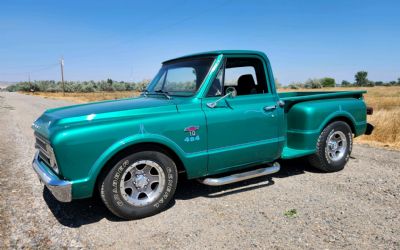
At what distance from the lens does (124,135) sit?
3604 millimetres

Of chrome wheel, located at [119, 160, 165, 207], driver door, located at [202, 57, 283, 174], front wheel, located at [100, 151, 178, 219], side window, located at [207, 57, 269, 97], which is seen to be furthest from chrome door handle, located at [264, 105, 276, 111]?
chrome wheel, located at [119, 160, 165, 207]

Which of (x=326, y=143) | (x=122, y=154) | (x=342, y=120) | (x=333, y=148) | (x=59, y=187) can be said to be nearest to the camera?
(x=59, y=187)

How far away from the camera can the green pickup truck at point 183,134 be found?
3498 millimetres

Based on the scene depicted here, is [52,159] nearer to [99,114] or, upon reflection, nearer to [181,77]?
[99,114]

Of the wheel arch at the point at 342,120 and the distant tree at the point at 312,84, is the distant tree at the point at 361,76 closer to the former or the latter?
the distant tree at the point at 312,84

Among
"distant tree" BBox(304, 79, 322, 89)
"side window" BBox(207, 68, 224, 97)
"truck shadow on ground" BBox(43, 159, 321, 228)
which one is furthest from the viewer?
"distant tree" BBox(304, 79, 322, 89)

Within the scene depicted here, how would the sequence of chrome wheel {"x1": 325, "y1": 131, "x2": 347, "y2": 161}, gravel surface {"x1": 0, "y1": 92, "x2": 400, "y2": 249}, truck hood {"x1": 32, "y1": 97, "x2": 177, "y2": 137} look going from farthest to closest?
1. chrome wheel {"x1": 325, "y1": 131, "x2": 347, "y2": 161}
2. truck hood {"x1": 32, "y1": 97, "x2": 177, "y2": 137}
3. gravel surface {"x1": 0, "y1": 92, "x2": 400, "y2": 249}

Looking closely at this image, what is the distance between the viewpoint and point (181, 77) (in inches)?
191

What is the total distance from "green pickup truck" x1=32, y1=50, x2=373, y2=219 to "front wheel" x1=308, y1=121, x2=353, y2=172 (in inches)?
0.7

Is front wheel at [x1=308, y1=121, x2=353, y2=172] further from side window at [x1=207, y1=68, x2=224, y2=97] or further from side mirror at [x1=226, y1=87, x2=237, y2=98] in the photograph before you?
side window at [x1=207, y1=68, x2=224, y2=97]

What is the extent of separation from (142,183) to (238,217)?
47.4 inches

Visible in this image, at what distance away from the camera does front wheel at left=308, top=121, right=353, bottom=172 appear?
17.6ft

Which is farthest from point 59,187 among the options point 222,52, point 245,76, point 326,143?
point 326,143

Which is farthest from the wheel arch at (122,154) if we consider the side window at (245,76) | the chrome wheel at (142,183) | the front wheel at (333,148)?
the front wheel at (333,148)
